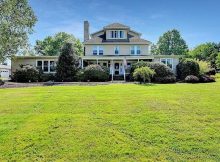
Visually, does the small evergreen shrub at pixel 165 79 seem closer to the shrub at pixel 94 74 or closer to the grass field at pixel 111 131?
the shrub at pixel 94 74

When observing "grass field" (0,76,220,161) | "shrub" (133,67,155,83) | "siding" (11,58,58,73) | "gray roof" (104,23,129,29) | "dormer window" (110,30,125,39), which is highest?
"gray roof" (104,23,129,29)

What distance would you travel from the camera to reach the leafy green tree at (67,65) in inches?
1494

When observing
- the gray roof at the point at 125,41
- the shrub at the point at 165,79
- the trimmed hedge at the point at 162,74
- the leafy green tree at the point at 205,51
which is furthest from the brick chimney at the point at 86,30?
the leafy green tree at the point at 205,51

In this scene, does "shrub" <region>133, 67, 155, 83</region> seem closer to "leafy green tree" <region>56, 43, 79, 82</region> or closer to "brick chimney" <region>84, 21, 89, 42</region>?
"leafy green tree" <region>56, 43, 79, 82</region>

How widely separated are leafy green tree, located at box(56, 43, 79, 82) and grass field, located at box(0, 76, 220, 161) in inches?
888

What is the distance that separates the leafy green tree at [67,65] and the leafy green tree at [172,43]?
54.3 meters

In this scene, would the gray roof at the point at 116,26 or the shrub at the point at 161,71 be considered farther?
the gray roof at the point at 116,26

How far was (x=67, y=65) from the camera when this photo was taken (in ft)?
125

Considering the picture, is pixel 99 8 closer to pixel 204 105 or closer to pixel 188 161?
pixel 204 105

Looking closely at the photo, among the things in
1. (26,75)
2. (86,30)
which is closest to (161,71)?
(26,75)

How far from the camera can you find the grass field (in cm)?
905

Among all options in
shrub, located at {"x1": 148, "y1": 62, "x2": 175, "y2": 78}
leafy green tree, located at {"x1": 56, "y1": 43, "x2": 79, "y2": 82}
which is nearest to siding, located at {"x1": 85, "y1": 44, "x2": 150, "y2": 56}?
leafy green tree, located at {"x1": 56, "y1": 43, "x2": 79, "y2": 82}

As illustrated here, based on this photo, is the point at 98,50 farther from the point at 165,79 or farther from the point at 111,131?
the point at 111,131

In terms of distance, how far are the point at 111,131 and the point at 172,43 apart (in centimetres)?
8207
